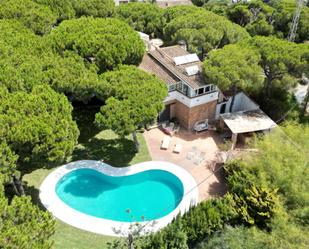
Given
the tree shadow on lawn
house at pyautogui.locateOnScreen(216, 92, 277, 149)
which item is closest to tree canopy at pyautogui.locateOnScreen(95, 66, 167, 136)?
the tree shadow on lawn

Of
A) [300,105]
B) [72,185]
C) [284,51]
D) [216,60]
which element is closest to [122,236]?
[72,185]

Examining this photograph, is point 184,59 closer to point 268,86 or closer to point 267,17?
point 268,86

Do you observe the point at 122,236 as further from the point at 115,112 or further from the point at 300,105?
the point at 300,105

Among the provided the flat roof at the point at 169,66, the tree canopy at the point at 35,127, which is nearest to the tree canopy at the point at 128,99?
the tree canopy at the point at 35,127

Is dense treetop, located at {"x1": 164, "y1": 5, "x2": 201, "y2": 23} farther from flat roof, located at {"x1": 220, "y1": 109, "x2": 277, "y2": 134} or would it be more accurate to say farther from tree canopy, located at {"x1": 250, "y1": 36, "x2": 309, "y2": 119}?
flat roof, located at {"x1": 220, "y1": 109, "x2": 277, "y2": 134}

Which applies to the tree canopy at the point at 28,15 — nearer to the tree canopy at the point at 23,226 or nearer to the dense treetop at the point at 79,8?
the dense treetop at the point at 79,8

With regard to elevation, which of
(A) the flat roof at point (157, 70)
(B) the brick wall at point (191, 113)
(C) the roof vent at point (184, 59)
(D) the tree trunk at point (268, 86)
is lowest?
(B) the brick wall at point (191, 113)
